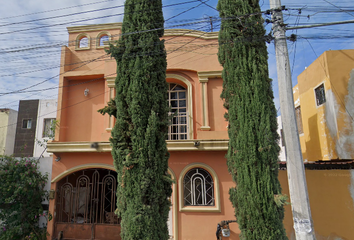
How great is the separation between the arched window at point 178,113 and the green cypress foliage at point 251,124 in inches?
103

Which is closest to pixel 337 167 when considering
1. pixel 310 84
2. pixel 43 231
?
pixel 310 84

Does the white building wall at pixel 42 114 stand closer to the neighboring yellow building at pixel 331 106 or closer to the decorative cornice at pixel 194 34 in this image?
the decorative cornice at pixel 194 34

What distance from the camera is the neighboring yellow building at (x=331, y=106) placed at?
757 cm

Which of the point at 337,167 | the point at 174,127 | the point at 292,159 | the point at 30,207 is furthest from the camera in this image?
the point at 174,127

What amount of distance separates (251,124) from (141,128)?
94.8 inches

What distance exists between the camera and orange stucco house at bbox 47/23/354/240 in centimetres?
700

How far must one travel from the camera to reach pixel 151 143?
200 inches

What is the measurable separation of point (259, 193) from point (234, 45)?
3414 millimetres

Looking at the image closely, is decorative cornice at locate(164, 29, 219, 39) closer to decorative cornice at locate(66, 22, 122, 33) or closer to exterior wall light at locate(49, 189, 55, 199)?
decorative cornice at locate(66, 22, 122, 33)

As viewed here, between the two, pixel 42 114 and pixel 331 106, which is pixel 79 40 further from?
pixel 331 106

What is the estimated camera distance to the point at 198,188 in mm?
7281

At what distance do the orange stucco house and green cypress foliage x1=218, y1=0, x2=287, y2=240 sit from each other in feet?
6.38

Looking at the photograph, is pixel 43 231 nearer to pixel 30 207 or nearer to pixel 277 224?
pixel 30 207

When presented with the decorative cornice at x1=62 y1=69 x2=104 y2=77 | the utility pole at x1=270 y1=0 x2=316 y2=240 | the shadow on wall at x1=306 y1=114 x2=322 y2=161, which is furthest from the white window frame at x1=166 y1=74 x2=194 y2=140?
the shadow on wall at x1=306 y1=114 x2=322 y2=161
